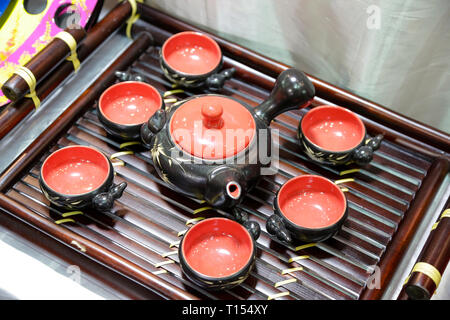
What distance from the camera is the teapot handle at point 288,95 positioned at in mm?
1224

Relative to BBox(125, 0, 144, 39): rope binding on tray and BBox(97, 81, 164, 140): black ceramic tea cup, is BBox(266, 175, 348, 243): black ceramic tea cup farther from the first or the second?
BBox(125, 0, 144, 39): rope binding on tray

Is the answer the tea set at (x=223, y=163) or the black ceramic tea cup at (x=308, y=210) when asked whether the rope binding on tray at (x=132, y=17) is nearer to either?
the tea set at (x=223, y=163)

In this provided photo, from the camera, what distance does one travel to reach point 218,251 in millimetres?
1146

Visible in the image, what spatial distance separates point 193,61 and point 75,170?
0.47 m

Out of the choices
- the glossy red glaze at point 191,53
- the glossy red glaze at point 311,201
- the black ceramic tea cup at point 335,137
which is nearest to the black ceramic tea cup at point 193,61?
the glossy red glaze at point 191,53

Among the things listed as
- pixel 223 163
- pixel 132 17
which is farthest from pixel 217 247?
pixel 132 17

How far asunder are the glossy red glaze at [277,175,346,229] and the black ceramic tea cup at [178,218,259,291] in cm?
12

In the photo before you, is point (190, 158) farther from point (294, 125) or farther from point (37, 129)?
point (37, 129)

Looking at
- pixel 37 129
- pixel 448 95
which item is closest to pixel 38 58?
pixel 37 129

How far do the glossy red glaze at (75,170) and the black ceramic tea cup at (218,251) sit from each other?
0.26 m

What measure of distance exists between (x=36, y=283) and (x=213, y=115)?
554 mm
